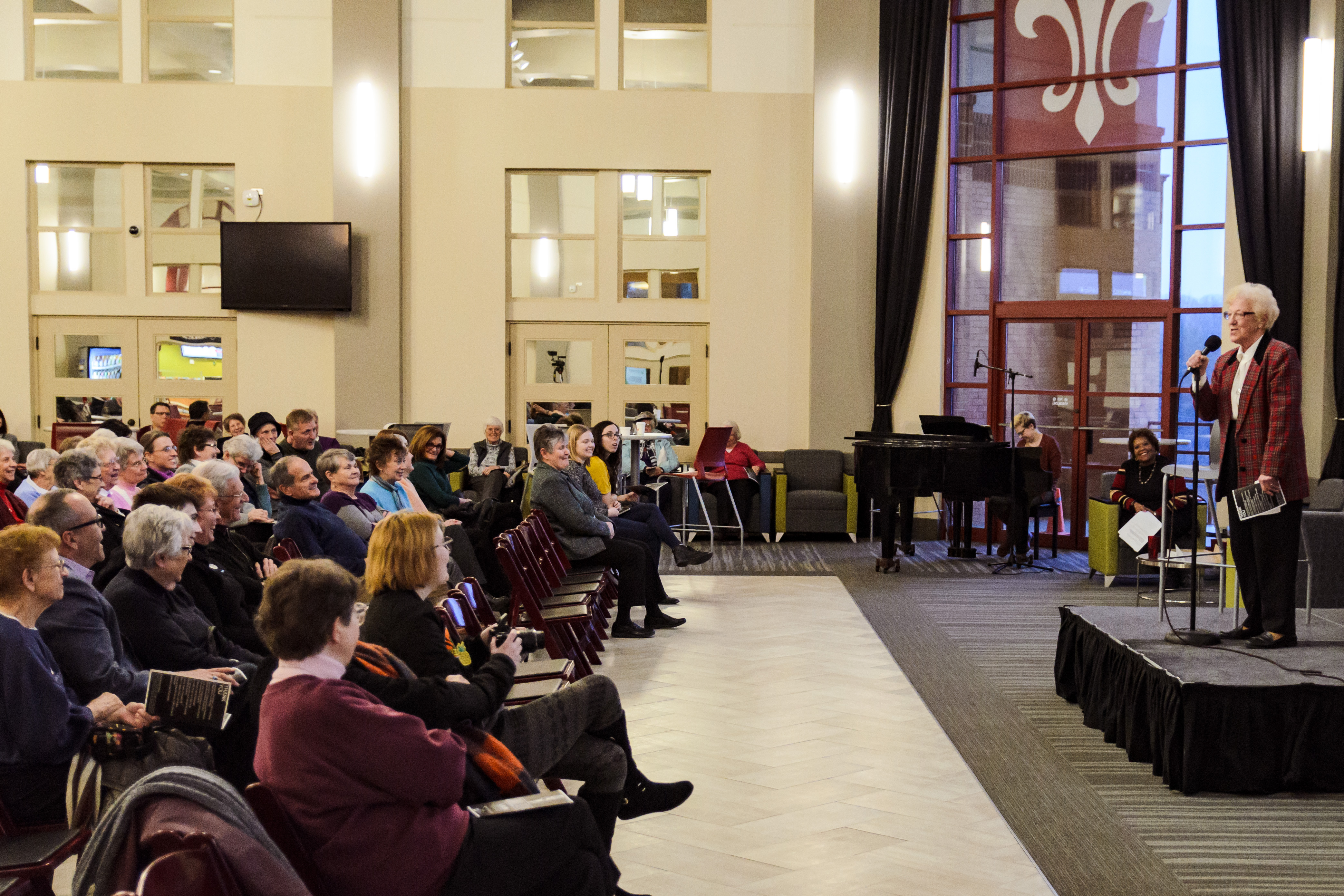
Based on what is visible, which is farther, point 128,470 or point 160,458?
point 160,458

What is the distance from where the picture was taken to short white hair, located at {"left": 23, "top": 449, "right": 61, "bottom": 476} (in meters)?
5.83

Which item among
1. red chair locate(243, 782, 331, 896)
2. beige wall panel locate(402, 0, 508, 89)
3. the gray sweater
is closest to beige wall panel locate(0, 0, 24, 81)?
beige wall panel locate(402, 0, 508, 89)

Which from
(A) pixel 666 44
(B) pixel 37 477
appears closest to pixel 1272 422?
(B) pixel 37 477

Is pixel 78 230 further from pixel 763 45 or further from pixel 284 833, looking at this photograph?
pixel 284 833

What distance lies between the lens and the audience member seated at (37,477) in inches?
218

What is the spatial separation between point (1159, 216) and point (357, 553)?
780 cm

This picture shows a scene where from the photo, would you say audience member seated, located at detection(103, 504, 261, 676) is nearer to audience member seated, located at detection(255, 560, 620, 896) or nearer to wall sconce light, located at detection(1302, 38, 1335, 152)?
audience member seated, located at detection(255, 560, 620, 896)

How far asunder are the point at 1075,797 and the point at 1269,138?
741 cm

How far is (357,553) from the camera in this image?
5195 millimetres

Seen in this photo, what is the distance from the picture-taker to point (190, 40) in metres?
11.4

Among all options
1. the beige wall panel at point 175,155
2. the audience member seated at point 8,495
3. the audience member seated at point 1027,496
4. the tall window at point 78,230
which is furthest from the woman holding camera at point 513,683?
the tall window at point 78,230

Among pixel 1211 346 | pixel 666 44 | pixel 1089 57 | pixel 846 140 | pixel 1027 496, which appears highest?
pixel 666 44

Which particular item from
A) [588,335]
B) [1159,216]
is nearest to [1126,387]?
[1159,216]

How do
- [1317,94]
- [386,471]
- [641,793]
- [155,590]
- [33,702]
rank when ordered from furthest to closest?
[1317,94]
[386,471]
[155,590]
[641,793]
[33,702]
